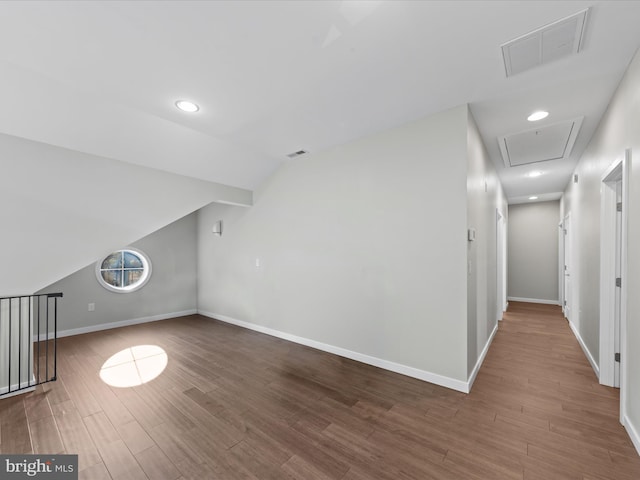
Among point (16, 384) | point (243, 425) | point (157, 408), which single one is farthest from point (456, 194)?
point (16, 384)

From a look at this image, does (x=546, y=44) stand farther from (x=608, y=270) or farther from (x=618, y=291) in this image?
(x=618, y=291)

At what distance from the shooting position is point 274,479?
1.61 meters

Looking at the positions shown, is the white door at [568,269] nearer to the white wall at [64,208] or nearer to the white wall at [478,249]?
the white wall at [478,249]

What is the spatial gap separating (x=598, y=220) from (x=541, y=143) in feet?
3.83

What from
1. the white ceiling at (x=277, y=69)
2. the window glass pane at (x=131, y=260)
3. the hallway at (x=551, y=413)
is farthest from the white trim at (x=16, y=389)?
the hallway at (x=551, y=413)

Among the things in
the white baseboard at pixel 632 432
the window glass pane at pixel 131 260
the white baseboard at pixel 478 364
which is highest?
the window glass pane at pixel 131 260

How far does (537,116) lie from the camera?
9.16ft

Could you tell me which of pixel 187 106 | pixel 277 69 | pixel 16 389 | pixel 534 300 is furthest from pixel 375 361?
pixel 534 300

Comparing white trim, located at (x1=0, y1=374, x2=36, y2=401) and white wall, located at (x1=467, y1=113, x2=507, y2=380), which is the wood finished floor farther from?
white wall, located at (x1=467, y1=113, x2=507, y2=380)

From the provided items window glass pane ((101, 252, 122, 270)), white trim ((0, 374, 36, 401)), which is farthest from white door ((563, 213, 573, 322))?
window glass pane ((101, 252, 122, 270))

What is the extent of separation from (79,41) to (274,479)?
3.00 metres

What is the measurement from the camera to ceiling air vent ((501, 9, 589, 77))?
1661 millimetres

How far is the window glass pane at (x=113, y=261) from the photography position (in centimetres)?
505

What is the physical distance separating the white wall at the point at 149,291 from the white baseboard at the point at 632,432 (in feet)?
21.3
